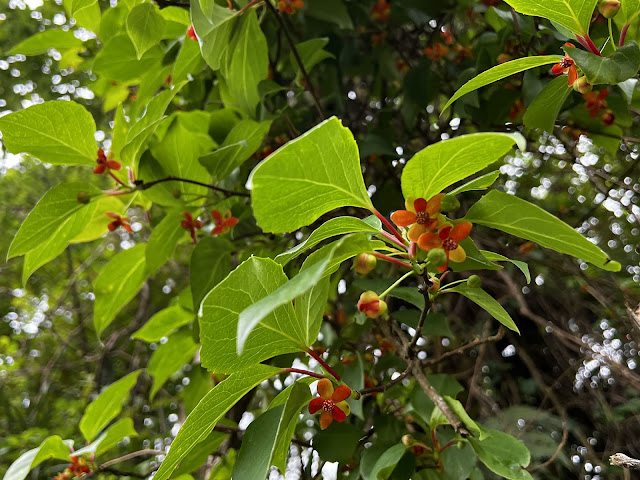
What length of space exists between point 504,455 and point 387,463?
143mm

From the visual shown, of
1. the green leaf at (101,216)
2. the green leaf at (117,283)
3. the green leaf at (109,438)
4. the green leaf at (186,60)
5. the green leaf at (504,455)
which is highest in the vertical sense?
the green leaf at (186,60)

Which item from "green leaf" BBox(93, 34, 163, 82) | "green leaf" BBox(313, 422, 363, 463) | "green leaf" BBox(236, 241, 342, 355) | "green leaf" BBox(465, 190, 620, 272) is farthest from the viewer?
"green leaf" BBox(93, 34, 163, 82)

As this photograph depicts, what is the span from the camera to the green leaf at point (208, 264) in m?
0.88

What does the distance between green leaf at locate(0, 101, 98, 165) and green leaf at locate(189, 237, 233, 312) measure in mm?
225

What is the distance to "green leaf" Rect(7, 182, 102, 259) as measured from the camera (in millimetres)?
781

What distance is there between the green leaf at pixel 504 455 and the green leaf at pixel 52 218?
68 cm

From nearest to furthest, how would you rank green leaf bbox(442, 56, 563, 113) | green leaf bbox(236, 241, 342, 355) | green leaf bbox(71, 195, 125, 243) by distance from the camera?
green leaf bbox(236, 241, 342, 355)
green leaf bbox(442, 56, 563, 113)
green leaf bbox(71, 195, 125, 243)

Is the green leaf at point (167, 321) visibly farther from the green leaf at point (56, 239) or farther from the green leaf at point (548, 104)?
the green leaf at point (548, 104)

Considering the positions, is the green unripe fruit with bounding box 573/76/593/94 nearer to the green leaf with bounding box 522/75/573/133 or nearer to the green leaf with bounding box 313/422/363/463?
the green leaf with bounding box 522/75/573/133

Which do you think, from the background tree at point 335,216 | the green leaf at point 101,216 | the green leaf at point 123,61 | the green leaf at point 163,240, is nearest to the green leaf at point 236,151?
the background tree at point 335,216

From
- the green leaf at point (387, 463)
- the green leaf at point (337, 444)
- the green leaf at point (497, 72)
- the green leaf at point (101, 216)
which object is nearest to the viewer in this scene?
the green leaf at point (497, 72)

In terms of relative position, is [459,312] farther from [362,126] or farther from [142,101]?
[142,101]

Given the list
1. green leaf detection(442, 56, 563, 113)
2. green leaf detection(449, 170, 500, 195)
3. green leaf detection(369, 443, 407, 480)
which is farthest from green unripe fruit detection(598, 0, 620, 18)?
green leaf detection(369, 443, 407, 480)

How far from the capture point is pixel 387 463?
648mm
